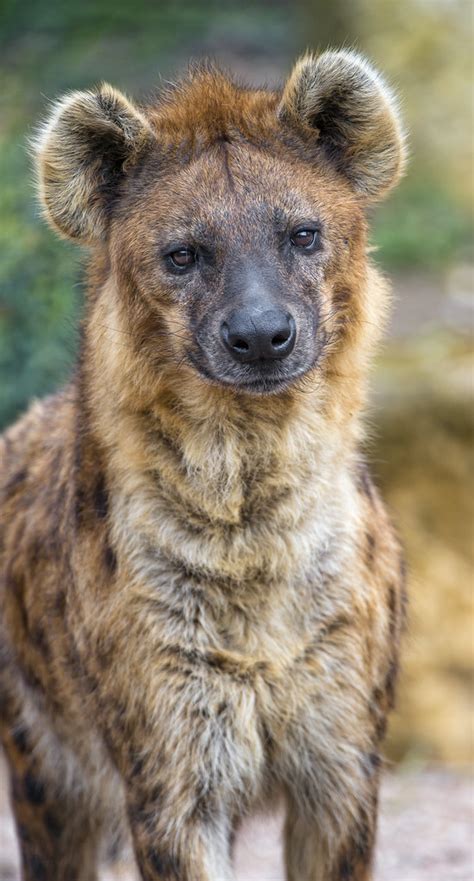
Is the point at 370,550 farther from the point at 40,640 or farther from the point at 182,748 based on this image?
the point at 40,640

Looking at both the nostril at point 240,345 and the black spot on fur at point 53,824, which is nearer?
the nostril at point 240,345

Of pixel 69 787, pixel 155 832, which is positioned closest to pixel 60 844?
pixel 69 787

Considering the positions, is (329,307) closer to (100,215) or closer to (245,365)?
(245,365)

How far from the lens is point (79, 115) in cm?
473

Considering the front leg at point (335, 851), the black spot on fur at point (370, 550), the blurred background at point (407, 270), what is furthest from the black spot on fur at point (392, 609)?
the blurred background at point (407, 270)

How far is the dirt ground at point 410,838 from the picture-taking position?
23.5 ft

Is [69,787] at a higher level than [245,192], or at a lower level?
lower

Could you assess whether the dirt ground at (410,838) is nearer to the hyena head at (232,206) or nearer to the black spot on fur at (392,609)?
the black spot on fur at (392,609)

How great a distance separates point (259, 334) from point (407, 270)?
7.13 m

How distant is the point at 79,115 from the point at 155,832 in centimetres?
237

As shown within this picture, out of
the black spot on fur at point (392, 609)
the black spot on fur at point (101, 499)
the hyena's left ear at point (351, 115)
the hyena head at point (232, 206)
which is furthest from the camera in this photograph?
the black spot on fur at point (392, 609)

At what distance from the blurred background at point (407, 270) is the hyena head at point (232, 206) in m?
0.59

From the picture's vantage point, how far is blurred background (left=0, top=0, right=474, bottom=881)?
26.7 feet

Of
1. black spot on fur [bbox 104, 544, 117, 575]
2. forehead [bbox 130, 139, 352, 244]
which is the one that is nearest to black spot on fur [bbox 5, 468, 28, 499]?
black spot on fur [bbox 104, 544, 117, 575]
